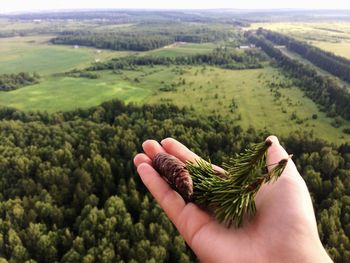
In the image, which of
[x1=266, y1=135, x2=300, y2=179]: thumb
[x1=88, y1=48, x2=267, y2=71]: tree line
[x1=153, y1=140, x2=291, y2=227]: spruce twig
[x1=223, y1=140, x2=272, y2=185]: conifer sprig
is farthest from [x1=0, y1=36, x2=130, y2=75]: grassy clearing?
[x1=223, y1=140, x2=272, y2=185]: conifer sprig

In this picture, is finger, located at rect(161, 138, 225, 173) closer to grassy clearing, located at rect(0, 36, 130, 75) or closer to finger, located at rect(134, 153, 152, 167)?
finger, located at rect(134, 153, 152, 167)

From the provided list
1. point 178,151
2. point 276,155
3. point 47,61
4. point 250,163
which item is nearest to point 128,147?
point 178,151

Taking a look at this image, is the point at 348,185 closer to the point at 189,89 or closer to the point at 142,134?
the point at 142,134

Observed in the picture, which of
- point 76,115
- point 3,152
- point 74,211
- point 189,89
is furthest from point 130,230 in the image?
point 189,89

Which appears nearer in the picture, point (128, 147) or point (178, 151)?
point (178, 151)

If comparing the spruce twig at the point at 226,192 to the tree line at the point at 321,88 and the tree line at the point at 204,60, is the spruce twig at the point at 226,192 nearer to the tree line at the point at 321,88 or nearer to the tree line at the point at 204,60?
the tree line at the point at 321,88

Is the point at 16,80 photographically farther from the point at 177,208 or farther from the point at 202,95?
the point at 177,208

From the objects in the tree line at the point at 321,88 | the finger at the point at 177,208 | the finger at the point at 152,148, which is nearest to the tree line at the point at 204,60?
the tree line at the point at 321,88
